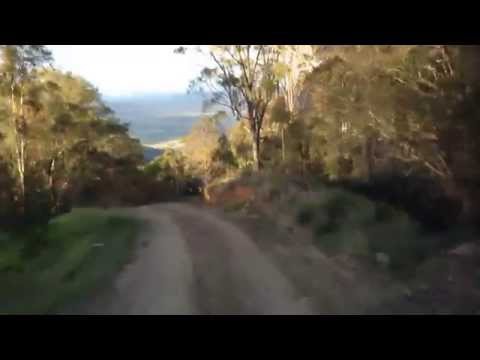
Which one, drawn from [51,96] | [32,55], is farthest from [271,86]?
[32,55]

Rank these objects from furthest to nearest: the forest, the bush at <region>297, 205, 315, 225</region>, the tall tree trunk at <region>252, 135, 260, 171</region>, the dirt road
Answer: the tall tree trunk at <region>252, 135, 260, 171</region> < the bush at <region>297, 205, 315, 225</region> < the forest < the dirt road

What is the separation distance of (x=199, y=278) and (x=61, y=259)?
1.61 metres

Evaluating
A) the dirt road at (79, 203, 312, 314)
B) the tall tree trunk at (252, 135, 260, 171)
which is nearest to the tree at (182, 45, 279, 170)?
the tall tree trunk at (252, 135, 260, 171)

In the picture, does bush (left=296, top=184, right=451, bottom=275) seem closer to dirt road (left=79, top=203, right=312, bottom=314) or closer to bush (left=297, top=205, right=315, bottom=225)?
bush (left=297, top=205, right=315, bottom=225)

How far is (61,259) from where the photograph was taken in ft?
17.8

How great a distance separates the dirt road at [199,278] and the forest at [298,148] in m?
0.95

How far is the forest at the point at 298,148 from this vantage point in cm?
539

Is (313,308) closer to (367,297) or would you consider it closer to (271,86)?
(367,297)

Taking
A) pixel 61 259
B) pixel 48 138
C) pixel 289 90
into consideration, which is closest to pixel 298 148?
pixel 289 90

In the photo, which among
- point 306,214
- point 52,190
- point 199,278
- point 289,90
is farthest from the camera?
point 289,90

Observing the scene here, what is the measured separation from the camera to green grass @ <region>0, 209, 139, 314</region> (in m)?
4.45

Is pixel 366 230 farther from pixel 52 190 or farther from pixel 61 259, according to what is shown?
pixel 52 190

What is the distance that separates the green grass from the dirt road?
228 millimetres
